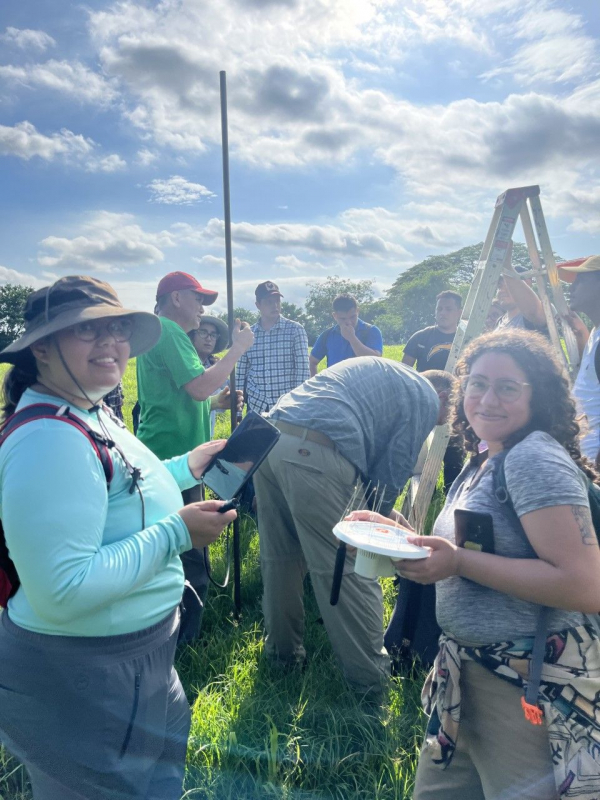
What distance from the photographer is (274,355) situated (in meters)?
5.66

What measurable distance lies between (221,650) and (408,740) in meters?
1.15

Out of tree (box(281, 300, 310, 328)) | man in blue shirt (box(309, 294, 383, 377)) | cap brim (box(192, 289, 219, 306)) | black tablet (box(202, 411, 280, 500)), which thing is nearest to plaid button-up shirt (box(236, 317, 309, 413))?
man in blue shirt (box(309, 294, 383, 377))

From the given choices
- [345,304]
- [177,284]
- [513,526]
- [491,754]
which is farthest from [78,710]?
[345,304]

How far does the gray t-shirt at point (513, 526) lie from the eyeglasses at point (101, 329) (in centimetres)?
108

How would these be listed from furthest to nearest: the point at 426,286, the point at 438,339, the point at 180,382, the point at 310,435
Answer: the point at 426,286 → the point at 438,339 → the point at 180,382 → the point at 310,435

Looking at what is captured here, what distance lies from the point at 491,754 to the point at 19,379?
1.62 m

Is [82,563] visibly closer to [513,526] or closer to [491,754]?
[513,526]

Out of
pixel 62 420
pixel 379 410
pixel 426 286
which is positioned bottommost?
pixel 379 410

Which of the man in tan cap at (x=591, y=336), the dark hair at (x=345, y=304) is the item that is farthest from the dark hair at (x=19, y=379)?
the dark hair at (x=345, y=304)

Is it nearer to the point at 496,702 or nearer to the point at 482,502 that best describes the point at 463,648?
the point at 496,702

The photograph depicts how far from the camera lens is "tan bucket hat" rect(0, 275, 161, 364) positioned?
53.8 inches

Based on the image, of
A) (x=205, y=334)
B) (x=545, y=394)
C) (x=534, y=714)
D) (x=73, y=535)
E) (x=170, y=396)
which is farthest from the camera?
(x=205, y=334)

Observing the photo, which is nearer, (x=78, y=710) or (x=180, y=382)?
(x=78, y=710)

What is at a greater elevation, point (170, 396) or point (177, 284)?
point (177, 284)
